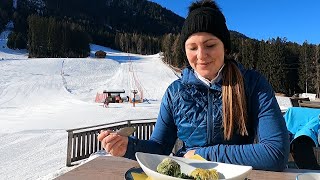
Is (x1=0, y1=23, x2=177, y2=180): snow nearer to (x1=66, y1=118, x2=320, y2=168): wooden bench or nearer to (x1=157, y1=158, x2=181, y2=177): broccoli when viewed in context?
(x1=66, y1=118, x2=320, y2=168): wooden bench

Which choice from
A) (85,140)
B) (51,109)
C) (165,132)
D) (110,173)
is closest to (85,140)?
(85,140)

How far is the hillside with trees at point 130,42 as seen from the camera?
4731cm

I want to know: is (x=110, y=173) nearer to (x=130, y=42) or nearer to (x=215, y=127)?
(x=215, y=127)

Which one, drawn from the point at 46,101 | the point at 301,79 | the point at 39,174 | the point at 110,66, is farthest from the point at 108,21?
the point at 39,174

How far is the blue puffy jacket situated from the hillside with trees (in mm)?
465

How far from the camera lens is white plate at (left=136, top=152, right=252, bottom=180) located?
3.76 ft

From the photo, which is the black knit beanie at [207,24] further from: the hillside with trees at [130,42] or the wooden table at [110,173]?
the wooden table at [110,173]

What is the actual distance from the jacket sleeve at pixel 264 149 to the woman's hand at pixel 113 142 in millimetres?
392

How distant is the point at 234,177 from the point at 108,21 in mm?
190713

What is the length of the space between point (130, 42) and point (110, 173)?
122 metres

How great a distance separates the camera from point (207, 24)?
6.28 ft

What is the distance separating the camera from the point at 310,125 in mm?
3787

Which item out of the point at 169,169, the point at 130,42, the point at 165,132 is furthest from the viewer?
the point at 130,42

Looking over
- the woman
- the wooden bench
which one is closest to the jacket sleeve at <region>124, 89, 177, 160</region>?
the woman
